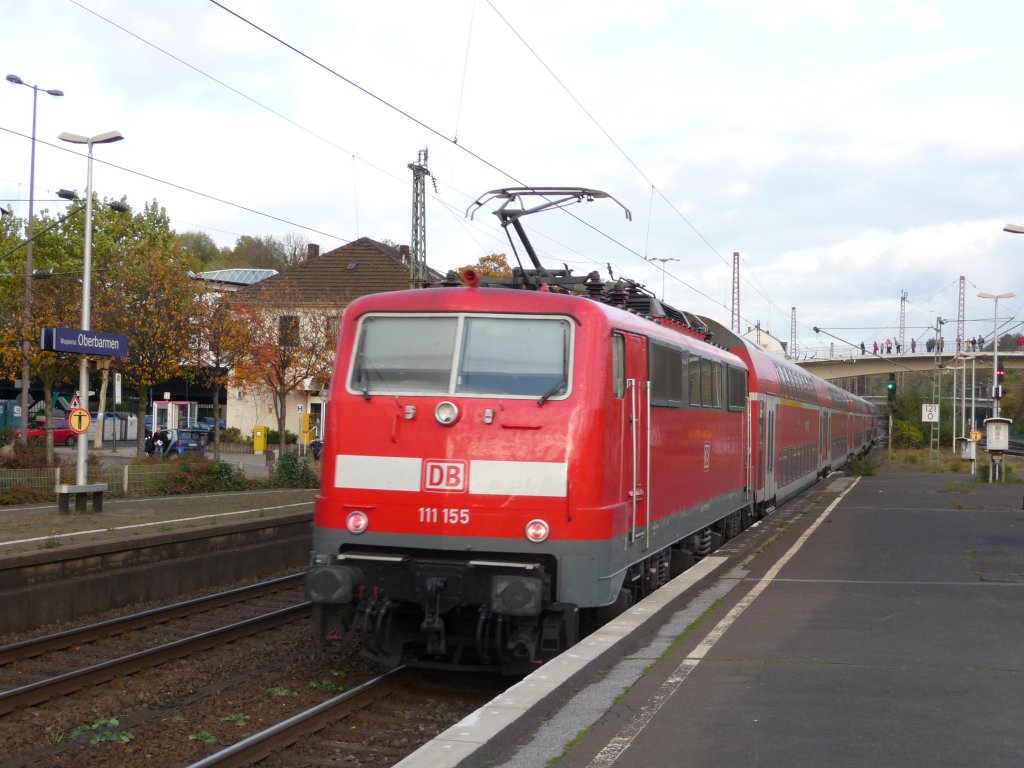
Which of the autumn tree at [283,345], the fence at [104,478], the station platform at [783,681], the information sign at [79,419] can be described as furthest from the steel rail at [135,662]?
the autumn tree at [283,345]

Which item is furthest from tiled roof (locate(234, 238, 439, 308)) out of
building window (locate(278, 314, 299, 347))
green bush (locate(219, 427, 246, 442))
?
building window (locate(278, 314, 299, 347))

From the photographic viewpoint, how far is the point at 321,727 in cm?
775

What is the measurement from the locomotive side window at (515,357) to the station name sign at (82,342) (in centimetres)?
1205

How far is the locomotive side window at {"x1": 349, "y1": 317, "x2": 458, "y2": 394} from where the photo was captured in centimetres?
877

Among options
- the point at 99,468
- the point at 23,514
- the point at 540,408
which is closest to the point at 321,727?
the point at 540,408

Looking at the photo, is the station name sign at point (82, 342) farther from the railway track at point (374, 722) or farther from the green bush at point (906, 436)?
the green bush at point (906, 436)

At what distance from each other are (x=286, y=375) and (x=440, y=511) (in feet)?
106

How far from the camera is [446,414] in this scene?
8.50 m

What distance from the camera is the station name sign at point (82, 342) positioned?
1875 cm

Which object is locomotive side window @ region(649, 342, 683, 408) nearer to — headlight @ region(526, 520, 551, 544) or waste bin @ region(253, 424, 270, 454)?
headlight @ region(526, 520, 551, 544)

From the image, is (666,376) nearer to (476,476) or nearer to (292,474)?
(476,476)

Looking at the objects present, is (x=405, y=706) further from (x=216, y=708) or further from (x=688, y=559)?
(x=688, y=559)

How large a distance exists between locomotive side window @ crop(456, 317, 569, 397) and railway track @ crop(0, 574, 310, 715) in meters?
3.94

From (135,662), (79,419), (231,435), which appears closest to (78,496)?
(79,419)
